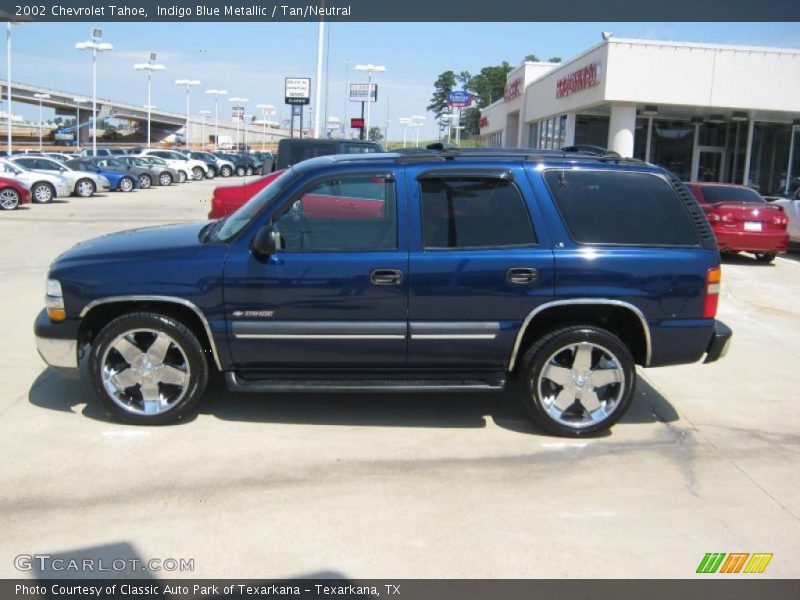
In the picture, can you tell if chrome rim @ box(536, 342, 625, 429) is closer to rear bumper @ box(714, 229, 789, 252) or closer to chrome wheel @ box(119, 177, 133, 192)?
rear bumper @ box(714, 229, 789, 252)

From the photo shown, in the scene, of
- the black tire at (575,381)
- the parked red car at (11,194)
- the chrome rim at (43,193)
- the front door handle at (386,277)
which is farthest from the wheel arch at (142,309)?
the chrome rim at (43,193)

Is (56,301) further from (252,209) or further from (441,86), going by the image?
(441,86)

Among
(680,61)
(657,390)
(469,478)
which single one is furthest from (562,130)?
(469,478)

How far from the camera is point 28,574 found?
134 inches

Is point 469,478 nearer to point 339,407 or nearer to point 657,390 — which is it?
point 339,407

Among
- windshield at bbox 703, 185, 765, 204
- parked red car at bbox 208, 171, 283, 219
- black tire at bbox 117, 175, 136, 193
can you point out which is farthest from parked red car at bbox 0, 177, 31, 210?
windshield at bbox 703, 185, 765, 204

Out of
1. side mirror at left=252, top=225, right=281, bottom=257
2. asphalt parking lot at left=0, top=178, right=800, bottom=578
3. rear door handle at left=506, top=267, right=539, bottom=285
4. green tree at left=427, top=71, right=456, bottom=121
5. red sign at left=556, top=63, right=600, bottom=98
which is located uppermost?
green tree at left=427, top=71, right=456, bottom=121

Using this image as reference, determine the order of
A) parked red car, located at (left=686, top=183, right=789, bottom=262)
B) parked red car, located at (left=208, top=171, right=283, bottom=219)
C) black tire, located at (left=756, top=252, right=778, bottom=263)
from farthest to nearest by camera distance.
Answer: black tire, located at (left=756, top=252, right=778, bottom=263) → parked red car, located at (left=686, top=183, right=789, bottom=262) → parked red car, located at (left=208, top=171, right=283, bottom=219)

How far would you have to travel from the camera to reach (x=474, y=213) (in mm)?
5188

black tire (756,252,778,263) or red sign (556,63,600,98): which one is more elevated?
red sign (556,63,600,98)

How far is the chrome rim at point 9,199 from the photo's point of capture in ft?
72.7

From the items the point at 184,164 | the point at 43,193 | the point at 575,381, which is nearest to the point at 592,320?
the point at 575,381

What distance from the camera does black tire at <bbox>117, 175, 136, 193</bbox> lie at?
32.9 m

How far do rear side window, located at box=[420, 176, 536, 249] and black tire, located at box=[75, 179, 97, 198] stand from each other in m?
26.7
